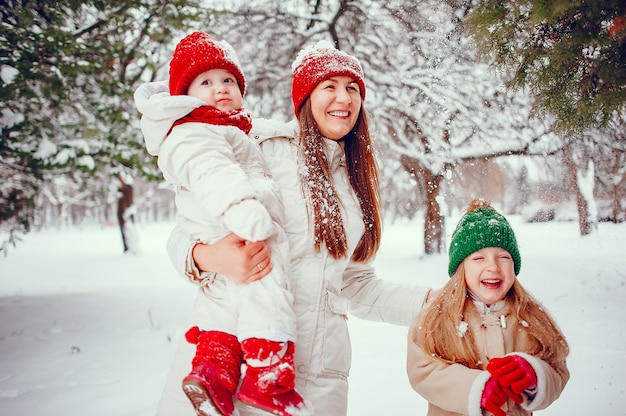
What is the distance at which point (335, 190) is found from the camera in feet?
5.55

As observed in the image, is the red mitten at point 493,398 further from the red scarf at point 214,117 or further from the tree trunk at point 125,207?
the tree trunk at point 125,207

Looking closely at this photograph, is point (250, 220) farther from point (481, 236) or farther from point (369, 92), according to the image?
point (369, 92)

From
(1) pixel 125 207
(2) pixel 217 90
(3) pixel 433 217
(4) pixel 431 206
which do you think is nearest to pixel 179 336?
Result: (4) pixel 431 206

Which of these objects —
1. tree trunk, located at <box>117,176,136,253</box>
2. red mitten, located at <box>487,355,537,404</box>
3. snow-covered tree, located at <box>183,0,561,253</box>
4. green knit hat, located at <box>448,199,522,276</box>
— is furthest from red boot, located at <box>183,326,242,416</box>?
tree trunk, located at <box>117,176,136,253</box>

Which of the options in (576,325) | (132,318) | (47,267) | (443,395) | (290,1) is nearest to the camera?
(443,395)

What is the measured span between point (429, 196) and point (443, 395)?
192 inches

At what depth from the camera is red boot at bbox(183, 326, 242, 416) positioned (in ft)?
4.01

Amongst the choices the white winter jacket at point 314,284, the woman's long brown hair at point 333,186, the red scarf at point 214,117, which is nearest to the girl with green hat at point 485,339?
the white winter jacket at point 314,284

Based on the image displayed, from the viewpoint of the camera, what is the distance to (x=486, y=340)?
1650 millimetres

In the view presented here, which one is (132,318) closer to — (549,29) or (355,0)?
(355,0)

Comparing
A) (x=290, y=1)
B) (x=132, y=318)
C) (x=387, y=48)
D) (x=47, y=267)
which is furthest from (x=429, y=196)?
(x=47, y=267)

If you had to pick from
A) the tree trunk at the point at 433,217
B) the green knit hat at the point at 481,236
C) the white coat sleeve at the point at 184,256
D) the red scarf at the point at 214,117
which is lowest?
the tree trunk at the point at 433,217

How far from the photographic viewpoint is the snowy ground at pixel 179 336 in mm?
2318

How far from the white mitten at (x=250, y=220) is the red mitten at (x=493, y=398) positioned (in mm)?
908
